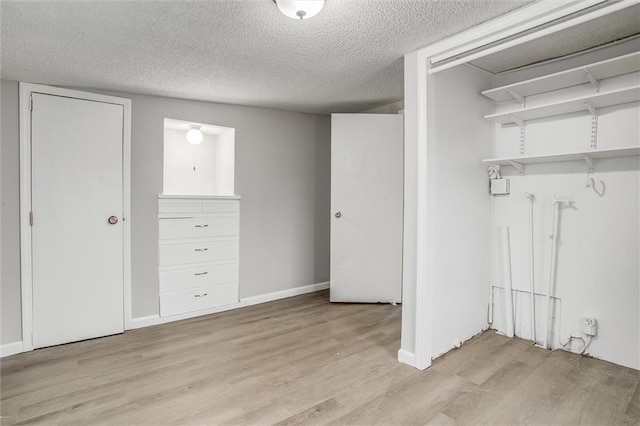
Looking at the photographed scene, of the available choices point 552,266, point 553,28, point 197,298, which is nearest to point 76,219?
point 197,298

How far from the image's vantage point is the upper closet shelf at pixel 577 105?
215 cm

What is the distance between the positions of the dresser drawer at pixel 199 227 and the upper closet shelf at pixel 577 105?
2.65 metres

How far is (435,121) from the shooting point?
2471mm

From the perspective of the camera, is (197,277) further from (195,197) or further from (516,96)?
(516,96)

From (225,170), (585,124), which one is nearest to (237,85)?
(225,170)

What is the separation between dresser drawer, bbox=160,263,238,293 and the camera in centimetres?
343

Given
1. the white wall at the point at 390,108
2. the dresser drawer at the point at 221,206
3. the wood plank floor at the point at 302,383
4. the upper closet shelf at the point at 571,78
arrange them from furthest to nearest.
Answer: the white wall at the point at 390,108, the dresser drawer at the point at 221,206, the upper closet shelf at the point at 571,78, the wood plank floor at the point at 302,383

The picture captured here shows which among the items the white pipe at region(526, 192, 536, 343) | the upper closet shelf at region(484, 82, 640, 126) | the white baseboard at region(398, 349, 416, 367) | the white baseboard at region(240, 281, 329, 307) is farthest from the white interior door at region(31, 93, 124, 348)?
the white pipe at region(526, 192, 536, 343)

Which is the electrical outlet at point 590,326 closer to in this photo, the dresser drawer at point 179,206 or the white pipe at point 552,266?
the white pipe at point 552,266

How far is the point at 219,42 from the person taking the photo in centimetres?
221

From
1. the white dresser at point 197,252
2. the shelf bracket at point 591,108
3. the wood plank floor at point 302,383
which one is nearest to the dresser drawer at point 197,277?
the white dresser at point 197,252

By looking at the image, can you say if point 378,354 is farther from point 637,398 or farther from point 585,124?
point 585,124

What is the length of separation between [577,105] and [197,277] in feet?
11.5

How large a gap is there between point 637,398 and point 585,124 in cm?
176
